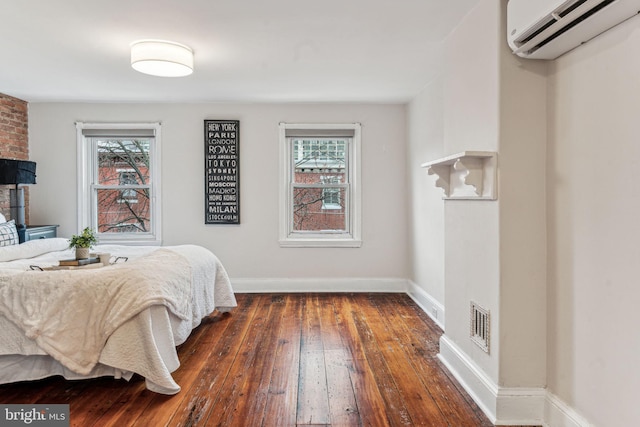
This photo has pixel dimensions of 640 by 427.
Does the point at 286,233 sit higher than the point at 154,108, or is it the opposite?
the point at 154,108

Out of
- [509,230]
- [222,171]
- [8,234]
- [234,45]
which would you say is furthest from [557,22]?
[8,234]

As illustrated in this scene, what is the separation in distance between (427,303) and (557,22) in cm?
294

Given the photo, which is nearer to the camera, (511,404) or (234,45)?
(511,404)

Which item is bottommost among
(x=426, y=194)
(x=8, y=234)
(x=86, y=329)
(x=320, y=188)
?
(x=86, y=329)

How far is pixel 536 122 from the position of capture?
2002mm

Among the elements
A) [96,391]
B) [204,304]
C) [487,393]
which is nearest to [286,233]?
[204,304]

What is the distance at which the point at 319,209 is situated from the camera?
16.5 feet

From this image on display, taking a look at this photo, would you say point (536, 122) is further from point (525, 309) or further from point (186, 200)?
point (186, 200)

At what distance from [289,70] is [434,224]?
6.55 feet

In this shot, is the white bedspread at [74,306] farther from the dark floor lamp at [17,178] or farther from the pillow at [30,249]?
the dark floor lamp at [17,178]

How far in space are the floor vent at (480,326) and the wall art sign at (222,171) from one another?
3.18 metres

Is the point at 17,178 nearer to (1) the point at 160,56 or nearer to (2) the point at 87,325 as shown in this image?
(1) the point at 160,56

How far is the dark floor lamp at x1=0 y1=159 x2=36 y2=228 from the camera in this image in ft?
12.6
